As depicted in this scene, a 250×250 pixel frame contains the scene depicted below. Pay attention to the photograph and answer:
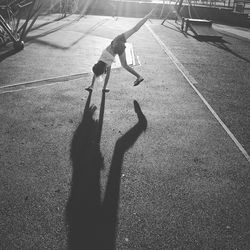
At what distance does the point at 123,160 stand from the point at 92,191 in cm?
97

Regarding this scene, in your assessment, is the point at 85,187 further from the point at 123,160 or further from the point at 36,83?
the point at 36,83

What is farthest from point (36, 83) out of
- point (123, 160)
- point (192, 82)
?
point (192, 82)

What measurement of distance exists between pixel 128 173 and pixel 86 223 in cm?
125

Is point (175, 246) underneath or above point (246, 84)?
underneath

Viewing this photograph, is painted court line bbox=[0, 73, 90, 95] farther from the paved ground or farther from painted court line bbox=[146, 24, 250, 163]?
painted court line bbox=[146, 24, 250, 163]

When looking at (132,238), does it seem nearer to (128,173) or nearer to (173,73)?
(128,173)

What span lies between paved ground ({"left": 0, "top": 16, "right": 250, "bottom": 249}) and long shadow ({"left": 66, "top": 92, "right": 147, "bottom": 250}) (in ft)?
0.05

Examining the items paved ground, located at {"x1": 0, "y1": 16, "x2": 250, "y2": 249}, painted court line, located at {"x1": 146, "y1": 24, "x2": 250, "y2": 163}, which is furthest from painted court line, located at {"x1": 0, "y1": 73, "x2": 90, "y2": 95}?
painted court line, located at {"x1": 146, "y1": 24, "x2": 250, "y2": 163}

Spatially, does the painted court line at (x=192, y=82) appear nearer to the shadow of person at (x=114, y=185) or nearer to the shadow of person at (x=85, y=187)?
the shadow of person at (x=114, y=185)

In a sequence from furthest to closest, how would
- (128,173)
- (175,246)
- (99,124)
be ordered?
1. (99,124)
2. (128,173)
3. (175,246)

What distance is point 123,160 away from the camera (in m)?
5.05

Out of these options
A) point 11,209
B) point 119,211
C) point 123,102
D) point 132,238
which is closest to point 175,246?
point 132,238

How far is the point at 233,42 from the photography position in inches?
620

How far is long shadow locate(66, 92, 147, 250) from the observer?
353cm
